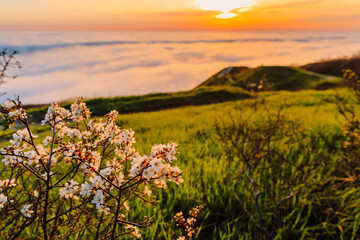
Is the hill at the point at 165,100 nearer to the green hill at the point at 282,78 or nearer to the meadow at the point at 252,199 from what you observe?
the meadow at the point at 252,199

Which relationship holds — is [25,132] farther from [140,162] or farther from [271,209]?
[271,209]

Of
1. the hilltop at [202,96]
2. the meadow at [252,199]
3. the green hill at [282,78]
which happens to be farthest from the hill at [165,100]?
the green hill at [282,78]

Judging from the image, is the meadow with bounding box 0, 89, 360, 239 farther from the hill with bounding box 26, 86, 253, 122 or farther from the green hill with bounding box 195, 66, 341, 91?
the green hill with bounding box 195, 66, 341, 91

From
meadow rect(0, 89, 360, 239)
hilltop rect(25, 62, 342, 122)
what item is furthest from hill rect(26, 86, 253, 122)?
meadow rect(0, 89, 360, 239)

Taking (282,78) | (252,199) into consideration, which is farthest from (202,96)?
(282,78)

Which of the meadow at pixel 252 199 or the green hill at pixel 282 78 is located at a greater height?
the meadow at pixel 252 199

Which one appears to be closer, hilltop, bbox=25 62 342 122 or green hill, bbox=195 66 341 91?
hilltop, bbox=25 62 342 122

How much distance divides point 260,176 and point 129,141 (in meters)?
4.40

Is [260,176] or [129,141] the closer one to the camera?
[129,141]

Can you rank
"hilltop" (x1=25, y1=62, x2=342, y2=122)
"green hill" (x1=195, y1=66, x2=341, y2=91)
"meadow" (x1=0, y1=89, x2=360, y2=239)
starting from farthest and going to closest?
"green hill" (x1=195, y1=66, x2=341, y2=91)
"hilltop" (x1=25, y1=62, x2=342, y2=122)
"meadow" (x1=0, y1=89, x2=360, y2=239)

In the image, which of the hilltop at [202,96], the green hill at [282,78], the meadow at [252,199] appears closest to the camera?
the meadow at [252,199]

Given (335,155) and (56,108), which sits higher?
(56,108)

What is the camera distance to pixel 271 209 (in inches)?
186

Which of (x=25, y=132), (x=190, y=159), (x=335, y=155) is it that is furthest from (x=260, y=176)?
(x=25, y=132)
